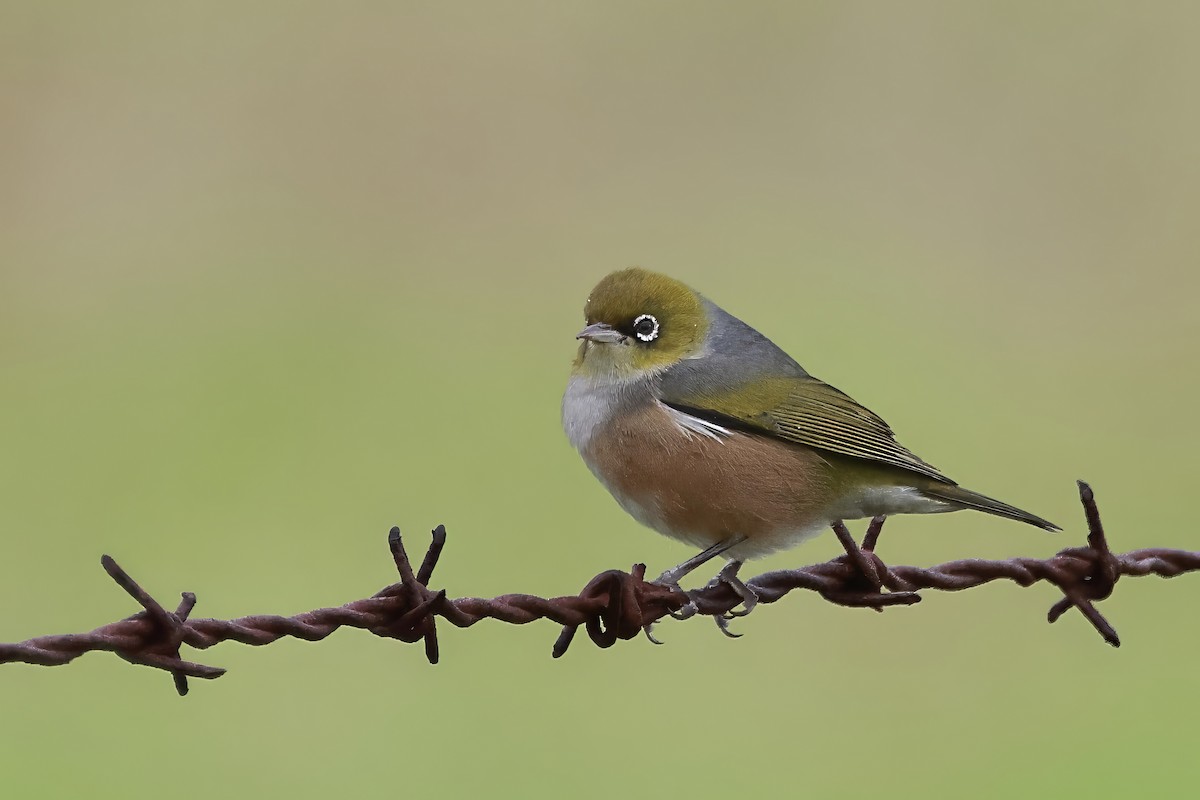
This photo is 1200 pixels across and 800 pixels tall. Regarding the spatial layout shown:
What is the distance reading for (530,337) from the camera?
10898 mm

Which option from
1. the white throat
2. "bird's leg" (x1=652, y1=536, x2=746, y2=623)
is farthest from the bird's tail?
the white throat

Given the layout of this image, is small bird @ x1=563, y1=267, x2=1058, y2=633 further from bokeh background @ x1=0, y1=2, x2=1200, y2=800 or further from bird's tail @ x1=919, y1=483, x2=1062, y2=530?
bokeh background @ x1=0, y1=2, x2=1200, y2=800

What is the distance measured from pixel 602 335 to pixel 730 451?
62 cm

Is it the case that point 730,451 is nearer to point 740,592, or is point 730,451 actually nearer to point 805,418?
point 805,418

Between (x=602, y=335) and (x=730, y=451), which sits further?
(x=602, y=335)

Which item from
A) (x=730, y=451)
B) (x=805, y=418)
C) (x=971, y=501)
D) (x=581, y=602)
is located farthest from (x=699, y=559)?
(x=581, y=602)

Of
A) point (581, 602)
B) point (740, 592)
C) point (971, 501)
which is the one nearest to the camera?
point (581, 602)

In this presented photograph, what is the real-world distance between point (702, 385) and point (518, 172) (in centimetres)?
803

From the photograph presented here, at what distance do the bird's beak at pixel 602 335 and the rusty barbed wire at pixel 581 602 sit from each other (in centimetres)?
92

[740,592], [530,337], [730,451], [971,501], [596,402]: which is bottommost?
[740,592]

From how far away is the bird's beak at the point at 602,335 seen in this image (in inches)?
185

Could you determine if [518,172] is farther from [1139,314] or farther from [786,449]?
[786,449]

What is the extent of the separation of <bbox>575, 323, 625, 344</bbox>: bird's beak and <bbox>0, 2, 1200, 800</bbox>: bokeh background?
2.63 metres

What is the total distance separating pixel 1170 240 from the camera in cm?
1225
